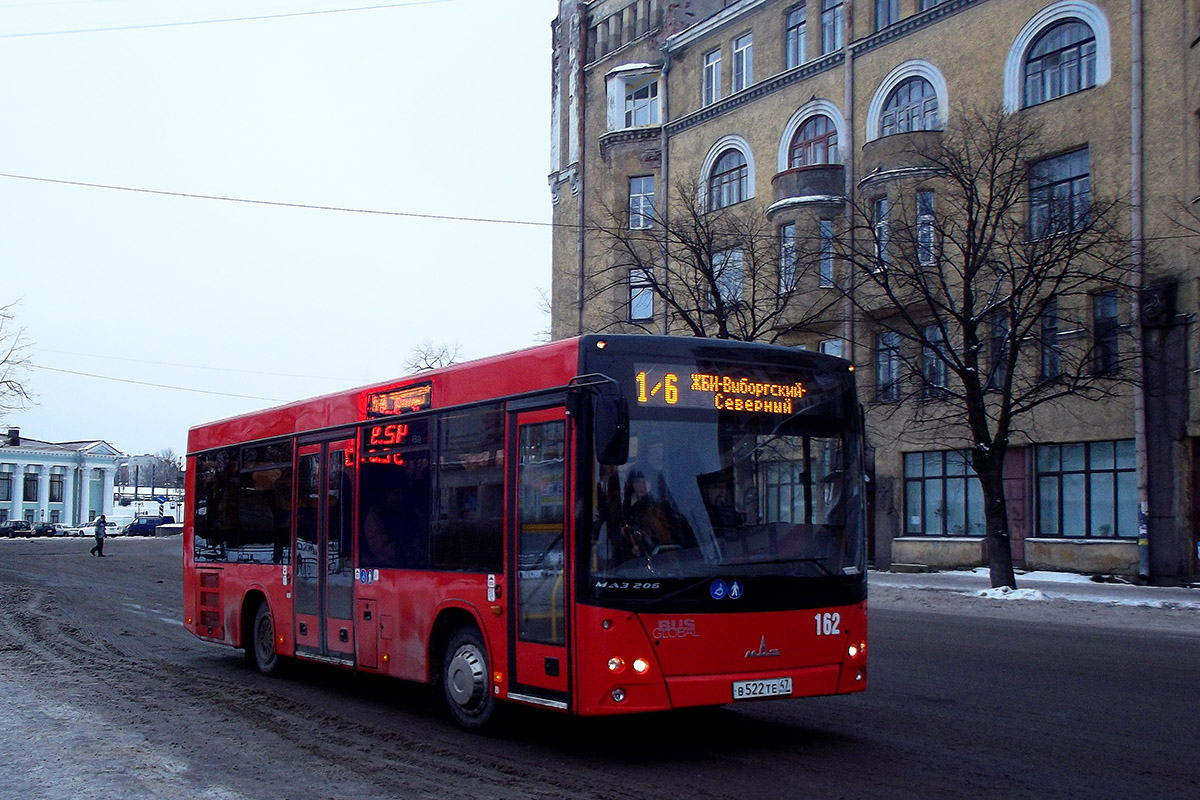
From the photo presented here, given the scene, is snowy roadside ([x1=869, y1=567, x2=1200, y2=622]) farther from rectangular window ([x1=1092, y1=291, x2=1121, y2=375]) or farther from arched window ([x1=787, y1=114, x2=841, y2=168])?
arched window ([x1=787, y1=114, x2=841, y2=168])

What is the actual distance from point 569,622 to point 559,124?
149ft

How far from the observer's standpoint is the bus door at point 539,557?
819 cm

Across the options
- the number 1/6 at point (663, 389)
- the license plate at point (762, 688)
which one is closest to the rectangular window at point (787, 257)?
the number 1/6 at point (663, 389)

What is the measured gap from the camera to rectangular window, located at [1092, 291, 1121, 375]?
2755 cm

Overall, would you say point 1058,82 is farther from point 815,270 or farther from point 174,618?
point 174,618

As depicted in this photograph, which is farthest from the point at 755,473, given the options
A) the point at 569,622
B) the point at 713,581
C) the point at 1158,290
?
the point at 1158,290

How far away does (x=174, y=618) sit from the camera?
20.6 meters

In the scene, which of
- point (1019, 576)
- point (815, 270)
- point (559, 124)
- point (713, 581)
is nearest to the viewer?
point (713, 581)

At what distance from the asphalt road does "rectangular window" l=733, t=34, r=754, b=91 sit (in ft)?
93.6

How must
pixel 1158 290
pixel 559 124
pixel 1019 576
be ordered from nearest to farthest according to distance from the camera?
pixel 1158 290, pixel 1019 576, pixel 559 124

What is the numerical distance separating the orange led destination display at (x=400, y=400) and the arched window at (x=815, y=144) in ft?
91.2

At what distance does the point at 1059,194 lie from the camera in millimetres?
28484

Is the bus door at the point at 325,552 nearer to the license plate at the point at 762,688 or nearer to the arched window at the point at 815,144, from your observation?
the license plate at the point at 762,688

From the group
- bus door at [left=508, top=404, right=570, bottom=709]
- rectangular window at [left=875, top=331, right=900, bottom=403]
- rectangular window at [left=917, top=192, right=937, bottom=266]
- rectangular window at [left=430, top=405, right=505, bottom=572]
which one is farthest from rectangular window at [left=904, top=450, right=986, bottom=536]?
bus door at [left=508, top=404, right=570, bottom=709]
